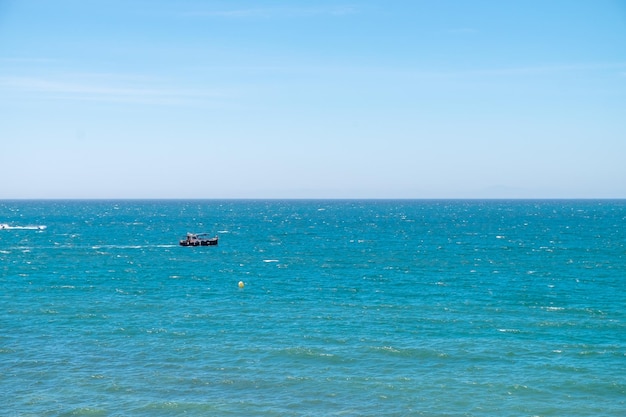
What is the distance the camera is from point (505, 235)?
161375mm

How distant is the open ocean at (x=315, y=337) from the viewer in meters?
40.1

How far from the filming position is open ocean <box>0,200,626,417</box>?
40.1 meters

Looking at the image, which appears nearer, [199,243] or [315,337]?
[315,337]

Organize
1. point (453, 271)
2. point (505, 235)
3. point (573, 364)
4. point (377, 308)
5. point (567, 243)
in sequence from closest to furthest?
point (573, 364) < point (377, 308) < point (453, 271) < point (567, 243) < point (505, 235)

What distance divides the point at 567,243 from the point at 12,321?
382 ft

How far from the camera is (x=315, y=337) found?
54594mm

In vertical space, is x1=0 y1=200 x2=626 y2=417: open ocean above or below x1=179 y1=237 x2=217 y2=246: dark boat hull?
below

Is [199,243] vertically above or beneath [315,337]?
above

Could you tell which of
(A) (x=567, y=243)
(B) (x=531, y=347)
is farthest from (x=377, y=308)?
(A) (x=567, y=243)

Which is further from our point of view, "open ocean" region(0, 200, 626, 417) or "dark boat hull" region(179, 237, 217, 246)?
"dark boat hull" region(179, 237, 217, 246)

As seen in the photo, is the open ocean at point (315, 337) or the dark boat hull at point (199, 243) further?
the dark boat hull at point (199, 243)

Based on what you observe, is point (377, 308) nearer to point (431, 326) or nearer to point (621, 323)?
point (431, 326)

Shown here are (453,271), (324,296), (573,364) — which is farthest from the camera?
(453,271)

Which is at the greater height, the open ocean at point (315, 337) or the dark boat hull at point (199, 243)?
the dark boat hull at point (199, 243)
